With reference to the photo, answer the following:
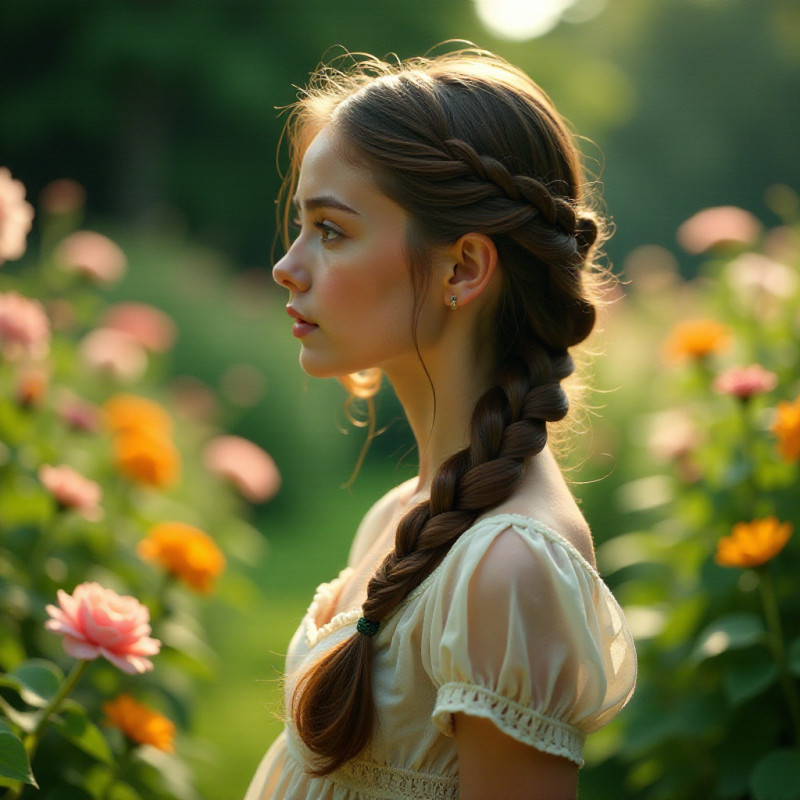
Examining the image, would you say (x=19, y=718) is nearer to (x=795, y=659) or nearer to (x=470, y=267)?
(x=470, y=267)

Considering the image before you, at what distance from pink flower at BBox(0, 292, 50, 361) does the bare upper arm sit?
1.88 m

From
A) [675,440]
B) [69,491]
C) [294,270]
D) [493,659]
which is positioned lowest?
[675,440]

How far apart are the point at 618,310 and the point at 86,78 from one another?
10.9 m

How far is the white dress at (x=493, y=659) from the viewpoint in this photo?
125 centimetres

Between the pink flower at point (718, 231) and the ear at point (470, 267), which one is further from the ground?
the ear at point (470, 267)

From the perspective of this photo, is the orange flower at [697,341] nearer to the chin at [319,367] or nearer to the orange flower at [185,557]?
the orange flower at [185,557]

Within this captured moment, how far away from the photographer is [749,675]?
2.29 metres

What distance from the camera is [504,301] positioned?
159cm

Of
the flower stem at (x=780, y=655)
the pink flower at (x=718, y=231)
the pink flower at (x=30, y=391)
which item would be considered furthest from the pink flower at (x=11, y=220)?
the pink flower at (x=718, y=231)

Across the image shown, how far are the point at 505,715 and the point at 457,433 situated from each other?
0.52 m

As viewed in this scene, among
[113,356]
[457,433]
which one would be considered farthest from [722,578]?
[113,356]

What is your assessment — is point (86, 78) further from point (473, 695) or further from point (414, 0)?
point (473, 695)

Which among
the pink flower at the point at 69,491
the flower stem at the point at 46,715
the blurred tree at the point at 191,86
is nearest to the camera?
the flower stem at the point at 46,715

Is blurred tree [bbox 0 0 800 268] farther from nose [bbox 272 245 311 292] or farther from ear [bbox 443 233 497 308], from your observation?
ear [bbox 443 233 497 308]
